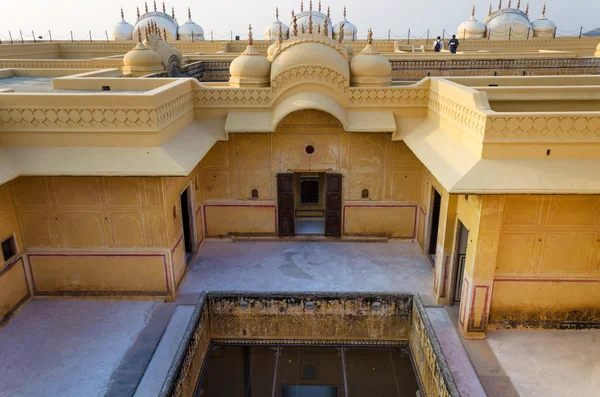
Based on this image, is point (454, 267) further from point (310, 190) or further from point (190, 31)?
point (190, 31)

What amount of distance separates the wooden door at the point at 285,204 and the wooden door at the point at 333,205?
2.76ft

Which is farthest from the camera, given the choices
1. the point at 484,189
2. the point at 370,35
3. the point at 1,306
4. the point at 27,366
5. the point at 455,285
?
the point at 370,35

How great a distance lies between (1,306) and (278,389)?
5.08 meters

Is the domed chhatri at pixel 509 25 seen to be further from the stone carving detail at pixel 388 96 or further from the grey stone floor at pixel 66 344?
the grey stone floor at pixel 66 344

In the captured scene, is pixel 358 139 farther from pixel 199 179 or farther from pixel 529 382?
pixel 529 382

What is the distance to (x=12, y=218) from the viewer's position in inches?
337

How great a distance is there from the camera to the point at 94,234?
8797 mm

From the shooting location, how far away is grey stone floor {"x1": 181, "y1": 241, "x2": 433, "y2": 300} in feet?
31.2

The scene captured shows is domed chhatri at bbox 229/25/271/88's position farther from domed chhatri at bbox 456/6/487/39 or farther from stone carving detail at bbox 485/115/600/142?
domed chhatri at bbox 456/6/487/39

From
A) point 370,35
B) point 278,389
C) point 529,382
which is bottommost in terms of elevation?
point 278,389

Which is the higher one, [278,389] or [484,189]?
[484,189]

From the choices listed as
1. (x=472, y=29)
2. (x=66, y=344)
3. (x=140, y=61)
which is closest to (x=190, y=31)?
(x=472, y=29)

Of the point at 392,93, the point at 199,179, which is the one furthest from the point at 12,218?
the point at 392,93

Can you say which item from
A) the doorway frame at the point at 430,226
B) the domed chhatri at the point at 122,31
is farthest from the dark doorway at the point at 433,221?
the domed chhatri at the point at 122,31
